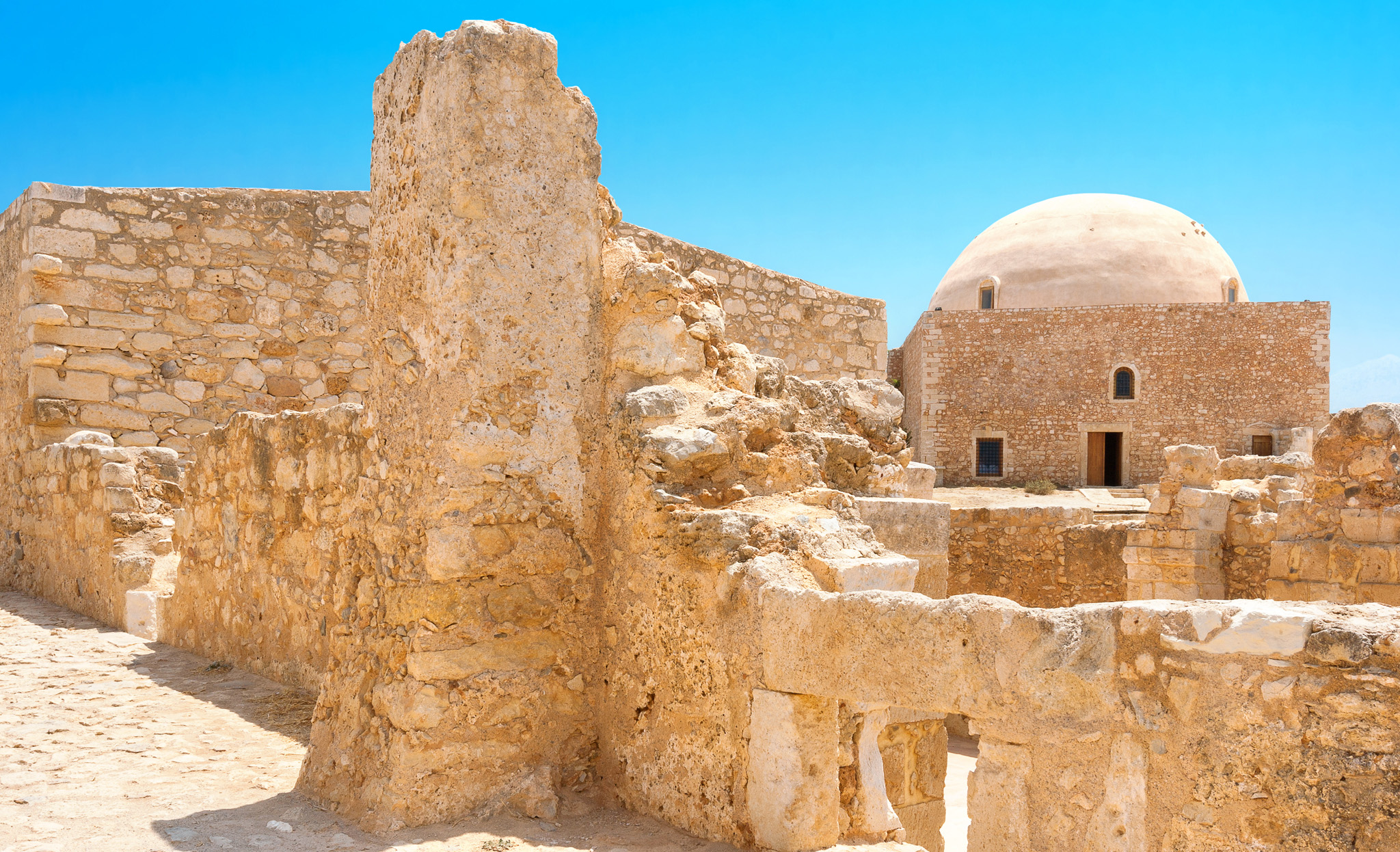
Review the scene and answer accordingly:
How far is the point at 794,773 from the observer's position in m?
2.71

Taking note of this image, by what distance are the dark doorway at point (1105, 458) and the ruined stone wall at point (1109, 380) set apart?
0.43m

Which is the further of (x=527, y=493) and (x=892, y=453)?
(x=892, y=453)

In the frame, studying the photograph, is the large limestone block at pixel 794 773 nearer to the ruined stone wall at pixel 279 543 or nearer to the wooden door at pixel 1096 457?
the ruined stone wall at pixel 279 543

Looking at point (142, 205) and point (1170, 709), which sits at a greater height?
point (142, 205)

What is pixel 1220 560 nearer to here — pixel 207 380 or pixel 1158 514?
pixel 1158 514

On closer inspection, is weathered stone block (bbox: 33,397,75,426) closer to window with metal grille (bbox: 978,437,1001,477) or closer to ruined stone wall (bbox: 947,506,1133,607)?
ruined stone wall (bbox: 947,506,1133,607)

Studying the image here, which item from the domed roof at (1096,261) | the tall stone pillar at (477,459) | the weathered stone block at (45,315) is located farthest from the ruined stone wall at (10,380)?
the domed roof at (1096,261)

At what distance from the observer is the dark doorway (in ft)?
81.5

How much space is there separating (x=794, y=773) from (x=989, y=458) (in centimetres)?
2327

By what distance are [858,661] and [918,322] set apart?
2381cm

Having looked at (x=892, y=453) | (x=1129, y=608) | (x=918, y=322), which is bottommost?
(x=1129, y=608)

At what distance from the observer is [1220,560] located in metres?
9.77

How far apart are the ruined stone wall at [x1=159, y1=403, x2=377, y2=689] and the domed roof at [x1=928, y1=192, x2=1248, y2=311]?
22721 mm

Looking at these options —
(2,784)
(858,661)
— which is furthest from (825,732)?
(2,784)
